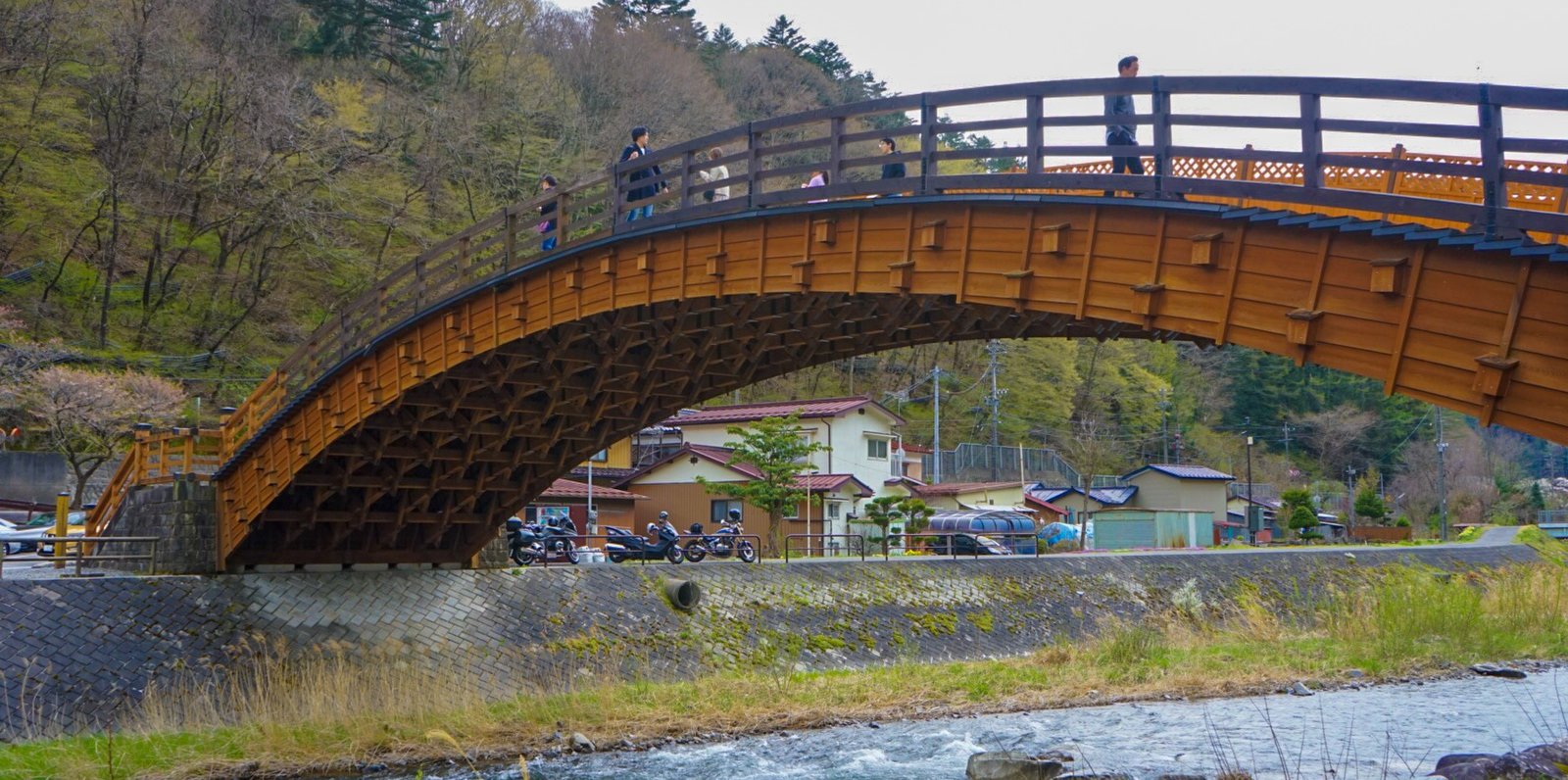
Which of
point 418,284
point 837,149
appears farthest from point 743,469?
point 837,149

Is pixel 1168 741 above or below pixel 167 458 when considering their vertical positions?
below

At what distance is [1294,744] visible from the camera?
17078 millimetres

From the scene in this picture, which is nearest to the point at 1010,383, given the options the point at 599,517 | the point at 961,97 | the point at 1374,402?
the point at 1374,402

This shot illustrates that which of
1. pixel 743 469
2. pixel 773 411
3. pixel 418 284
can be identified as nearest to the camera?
pixel 418 284

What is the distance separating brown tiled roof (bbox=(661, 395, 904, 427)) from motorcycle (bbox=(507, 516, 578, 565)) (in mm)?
15765

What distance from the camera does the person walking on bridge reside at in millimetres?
12258

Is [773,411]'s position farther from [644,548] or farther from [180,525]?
[180,525]

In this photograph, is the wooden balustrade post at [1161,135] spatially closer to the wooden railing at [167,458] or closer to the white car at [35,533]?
the wooden railing at [167,458]

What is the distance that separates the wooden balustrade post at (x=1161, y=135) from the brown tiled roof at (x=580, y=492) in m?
32.5

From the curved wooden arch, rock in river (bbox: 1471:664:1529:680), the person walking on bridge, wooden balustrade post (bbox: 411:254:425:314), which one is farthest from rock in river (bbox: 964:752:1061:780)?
rock in river (bbox: 1471:664:1529:680)

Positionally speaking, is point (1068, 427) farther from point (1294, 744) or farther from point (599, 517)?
point (1294, 744)

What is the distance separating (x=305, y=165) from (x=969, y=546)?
96.7ft

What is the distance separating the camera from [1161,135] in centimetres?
1185

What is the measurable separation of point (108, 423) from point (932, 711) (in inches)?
1111
